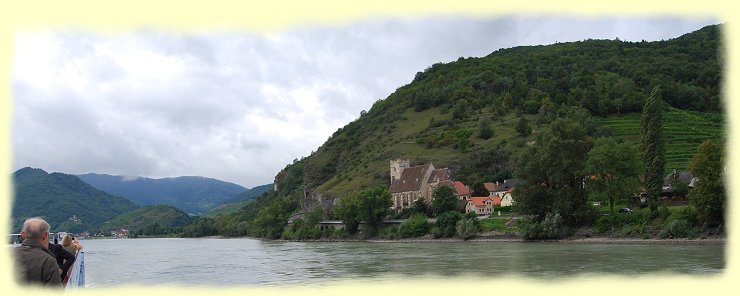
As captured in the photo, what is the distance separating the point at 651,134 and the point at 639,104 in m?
61.1

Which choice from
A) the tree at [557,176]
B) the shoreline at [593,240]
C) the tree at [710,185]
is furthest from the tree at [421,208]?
the tree at [710,185]

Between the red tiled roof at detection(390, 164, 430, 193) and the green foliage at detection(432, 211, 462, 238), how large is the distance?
2414cm

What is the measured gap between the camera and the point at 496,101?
127250 mm

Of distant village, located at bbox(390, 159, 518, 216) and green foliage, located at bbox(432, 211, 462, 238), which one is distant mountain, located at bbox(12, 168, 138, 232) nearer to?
distant village, located at bbox(390, 159, 518, 216)

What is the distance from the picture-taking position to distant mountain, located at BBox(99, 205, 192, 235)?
560 ft

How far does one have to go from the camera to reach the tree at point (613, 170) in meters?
50.9

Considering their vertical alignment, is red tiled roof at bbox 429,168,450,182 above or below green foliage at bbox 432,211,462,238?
above

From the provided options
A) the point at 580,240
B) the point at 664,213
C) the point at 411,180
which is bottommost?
the point at 580,240

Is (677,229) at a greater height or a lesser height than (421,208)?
lesser

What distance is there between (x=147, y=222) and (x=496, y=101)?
113731 mm

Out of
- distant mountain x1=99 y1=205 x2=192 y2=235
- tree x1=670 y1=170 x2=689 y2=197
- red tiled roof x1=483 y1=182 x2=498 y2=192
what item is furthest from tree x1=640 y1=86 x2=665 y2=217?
distant mountain x1=99 y1=205 x2=192 y2=235

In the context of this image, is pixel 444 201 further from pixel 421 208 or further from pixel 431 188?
pixel 431 188

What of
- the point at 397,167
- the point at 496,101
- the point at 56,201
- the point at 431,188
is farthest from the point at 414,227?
the point at 56,201

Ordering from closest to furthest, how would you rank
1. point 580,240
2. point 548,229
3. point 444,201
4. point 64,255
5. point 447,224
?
point 64,255
point 580,240
point 548,229
point 447,224
point 444,201
